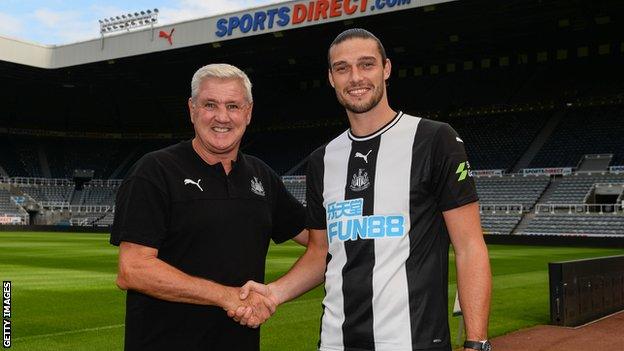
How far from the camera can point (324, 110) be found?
5481 cm

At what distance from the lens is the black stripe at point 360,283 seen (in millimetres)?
2961

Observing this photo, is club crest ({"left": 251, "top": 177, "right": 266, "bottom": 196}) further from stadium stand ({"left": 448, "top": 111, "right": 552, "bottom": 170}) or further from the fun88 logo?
stadium stand ({"left": 448, "top": 111, "right": 552, "bottom": 170})

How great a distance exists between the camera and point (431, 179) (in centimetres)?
300

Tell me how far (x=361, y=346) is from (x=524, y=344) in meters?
6.30

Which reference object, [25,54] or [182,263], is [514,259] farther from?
[25,54]

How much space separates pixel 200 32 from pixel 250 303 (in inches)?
1483

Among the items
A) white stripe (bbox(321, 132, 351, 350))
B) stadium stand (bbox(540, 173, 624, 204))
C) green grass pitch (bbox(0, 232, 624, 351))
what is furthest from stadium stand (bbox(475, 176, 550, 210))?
white stripe (bbox(321, 132, 351, 350))

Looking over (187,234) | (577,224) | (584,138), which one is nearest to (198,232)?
(187,234)

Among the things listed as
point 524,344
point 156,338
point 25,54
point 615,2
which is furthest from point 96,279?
point 25,54

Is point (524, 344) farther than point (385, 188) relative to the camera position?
Yes

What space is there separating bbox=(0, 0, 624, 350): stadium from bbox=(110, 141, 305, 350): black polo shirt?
11159mm

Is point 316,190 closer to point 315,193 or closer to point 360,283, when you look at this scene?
point 315,193

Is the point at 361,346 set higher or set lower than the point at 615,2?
lower

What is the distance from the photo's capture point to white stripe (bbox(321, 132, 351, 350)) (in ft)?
10.0
